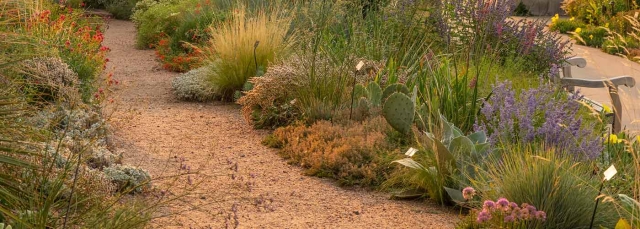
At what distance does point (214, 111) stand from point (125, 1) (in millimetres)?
9010

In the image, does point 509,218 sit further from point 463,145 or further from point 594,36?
point 594,36

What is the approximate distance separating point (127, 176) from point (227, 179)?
809 millimetres

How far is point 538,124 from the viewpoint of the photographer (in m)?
5.99

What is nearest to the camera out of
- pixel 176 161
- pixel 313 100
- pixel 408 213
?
pixel 408 213

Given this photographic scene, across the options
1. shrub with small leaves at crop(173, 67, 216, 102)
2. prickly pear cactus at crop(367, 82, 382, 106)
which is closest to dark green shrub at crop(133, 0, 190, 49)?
shrub with small leaves at crop(173, 67, 216, 102)

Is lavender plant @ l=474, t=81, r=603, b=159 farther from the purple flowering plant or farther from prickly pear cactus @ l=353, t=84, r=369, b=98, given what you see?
prickly pear cactus @ l=353, t=84, r=369, b=98

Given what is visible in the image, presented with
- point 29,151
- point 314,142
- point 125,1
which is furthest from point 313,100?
point 125,1

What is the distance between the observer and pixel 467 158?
17.8ft

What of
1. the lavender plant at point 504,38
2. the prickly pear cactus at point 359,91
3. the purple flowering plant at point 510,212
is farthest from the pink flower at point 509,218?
the lavender plant at point 504,38

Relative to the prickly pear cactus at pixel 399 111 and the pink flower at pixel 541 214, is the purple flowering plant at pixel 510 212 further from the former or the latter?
the prickly pear cactus at pixel 399 111

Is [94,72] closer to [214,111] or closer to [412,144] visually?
[214,111]

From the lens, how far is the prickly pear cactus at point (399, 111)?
6.07 meters

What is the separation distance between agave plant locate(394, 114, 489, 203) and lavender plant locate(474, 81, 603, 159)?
19 centimetres

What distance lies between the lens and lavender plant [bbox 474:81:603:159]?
208 inches
